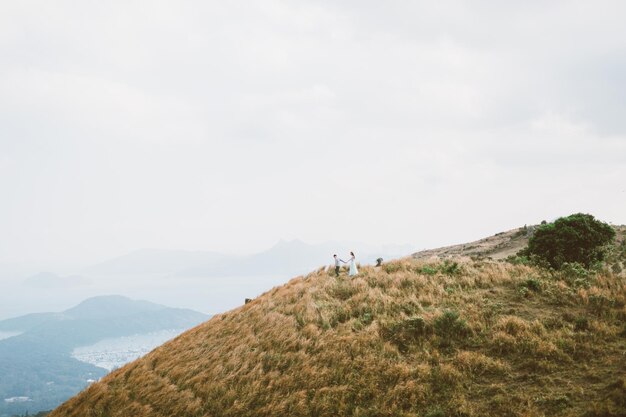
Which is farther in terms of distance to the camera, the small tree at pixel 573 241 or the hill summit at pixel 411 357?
the small tree at pixel 573 241

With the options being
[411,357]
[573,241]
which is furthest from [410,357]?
[573,241]

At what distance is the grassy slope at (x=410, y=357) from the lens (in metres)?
9.00

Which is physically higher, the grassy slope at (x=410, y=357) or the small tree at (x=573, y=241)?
the small tree at (x=573, y=241)

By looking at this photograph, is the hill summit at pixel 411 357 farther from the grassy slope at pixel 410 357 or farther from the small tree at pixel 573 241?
the small tree at pixel 573 241

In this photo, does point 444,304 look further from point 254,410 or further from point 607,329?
point 254,410

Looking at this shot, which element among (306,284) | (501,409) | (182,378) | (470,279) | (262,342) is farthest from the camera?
(306,284)

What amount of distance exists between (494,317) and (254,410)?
8.63 metres

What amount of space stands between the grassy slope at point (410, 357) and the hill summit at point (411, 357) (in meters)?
0.04

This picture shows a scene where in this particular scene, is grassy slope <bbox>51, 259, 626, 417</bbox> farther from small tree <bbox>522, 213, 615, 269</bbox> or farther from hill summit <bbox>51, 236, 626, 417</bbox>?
small tree <bbox>522, 213, 615, 269</bbox>

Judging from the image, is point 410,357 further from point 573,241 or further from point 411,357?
point 573,241

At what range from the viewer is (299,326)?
48.8ft

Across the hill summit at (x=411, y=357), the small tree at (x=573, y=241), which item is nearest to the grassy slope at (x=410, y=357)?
the hill summit at (x=411, y=357)

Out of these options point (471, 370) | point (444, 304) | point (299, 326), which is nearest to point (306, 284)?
point (299, 326)

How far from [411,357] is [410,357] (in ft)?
0.10
